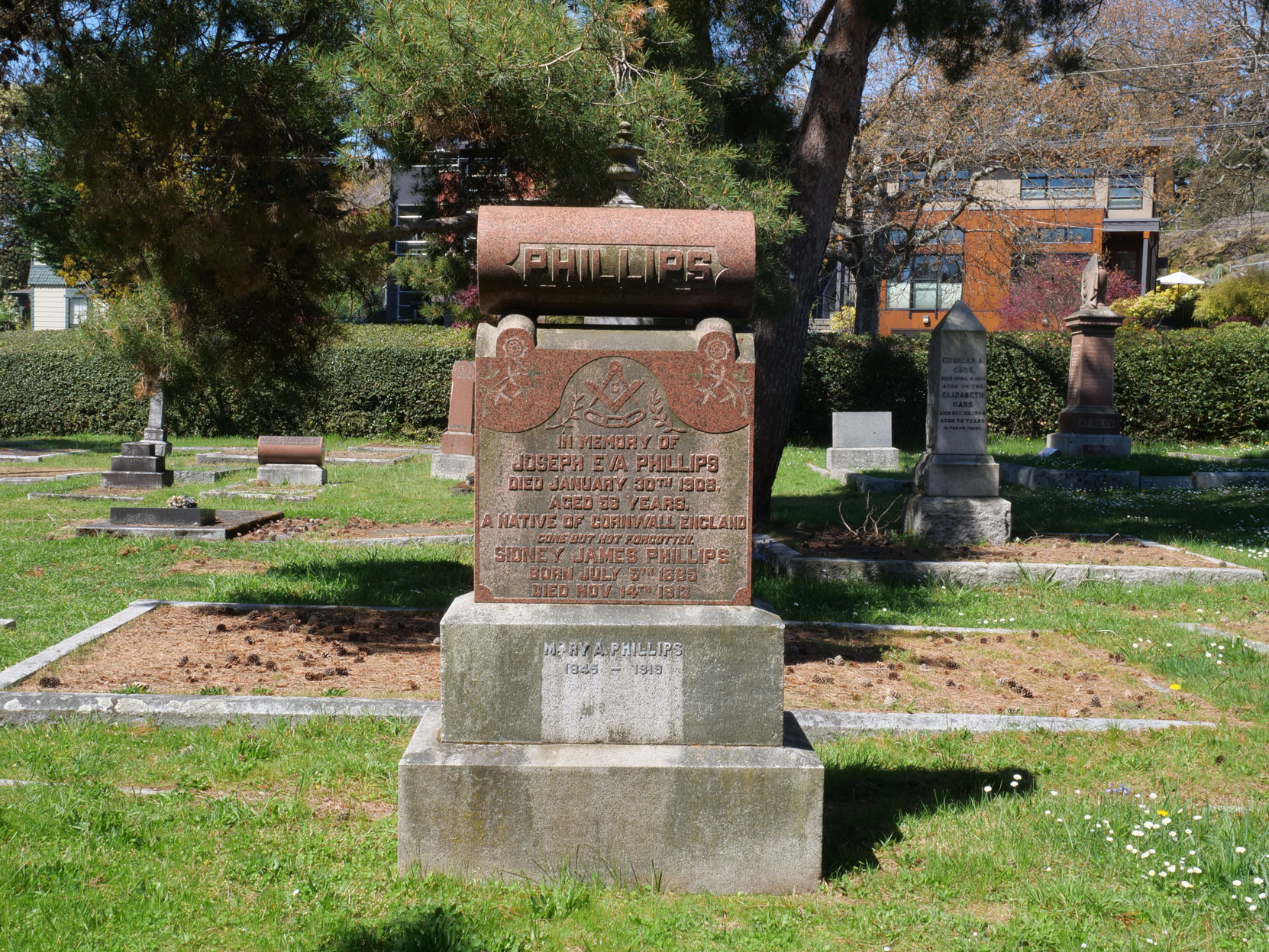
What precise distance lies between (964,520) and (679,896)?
7.99m

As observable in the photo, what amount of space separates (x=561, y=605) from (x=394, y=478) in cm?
1345

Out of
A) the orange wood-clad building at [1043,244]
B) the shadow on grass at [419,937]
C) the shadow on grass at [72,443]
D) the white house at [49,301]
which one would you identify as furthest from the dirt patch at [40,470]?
the white house at [49,301]

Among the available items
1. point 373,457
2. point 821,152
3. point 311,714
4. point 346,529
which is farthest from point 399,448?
point 311,714

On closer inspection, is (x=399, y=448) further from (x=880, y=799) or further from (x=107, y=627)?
(x=880, y=799)

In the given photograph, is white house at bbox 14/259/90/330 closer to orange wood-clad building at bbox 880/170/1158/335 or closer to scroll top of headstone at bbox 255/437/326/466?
scroll top of headstone at bbox 255/437/326/466

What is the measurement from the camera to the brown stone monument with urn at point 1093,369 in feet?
63.8

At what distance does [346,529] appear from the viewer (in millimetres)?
11547

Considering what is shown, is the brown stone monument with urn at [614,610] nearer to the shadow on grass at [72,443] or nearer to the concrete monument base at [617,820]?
the concrete monument base at [617,820]

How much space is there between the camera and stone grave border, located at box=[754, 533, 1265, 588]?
28.6ft

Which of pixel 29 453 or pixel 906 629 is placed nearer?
pixel 906 629

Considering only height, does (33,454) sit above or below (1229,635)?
above

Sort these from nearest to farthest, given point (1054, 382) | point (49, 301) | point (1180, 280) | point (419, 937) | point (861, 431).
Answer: point (419, 937)
point (861, 431)
point (1054, 382)
point (1180, 280)
point (49, 301)

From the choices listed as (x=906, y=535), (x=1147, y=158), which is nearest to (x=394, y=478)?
(x=906, y=535)

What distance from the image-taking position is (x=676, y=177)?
6172mm
